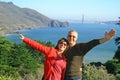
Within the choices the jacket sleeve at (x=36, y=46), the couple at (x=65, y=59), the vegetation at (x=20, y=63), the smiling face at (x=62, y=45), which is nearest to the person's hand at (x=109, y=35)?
the couple at (x=65, y=59)

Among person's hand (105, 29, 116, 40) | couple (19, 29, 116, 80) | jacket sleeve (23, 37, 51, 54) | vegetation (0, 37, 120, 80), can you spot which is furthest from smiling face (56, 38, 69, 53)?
vegetation (0, 37, 120, 80)

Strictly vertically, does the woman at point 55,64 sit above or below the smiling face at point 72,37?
below

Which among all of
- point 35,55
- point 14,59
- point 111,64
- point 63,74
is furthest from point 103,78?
point 35,55

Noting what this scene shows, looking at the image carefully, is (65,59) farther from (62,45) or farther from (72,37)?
(72,37)

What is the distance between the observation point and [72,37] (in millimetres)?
5215

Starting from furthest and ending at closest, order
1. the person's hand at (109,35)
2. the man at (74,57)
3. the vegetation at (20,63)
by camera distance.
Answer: the vegetation at (20,63) < the man at (74,57) < the person's hand at (109,35)

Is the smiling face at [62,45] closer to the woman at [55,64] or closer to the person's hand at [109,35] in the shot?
the woman at [55,64]

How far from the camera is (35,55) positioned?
52594 mm

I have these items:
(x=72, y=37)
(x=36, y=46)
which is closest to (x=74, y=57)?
(x=72, y=37)

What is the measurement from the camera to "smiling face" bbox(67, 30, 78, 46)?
520 centimetres

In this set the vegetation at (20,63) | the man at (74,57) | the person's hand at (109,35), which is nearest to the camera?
the person's hand at (109,35)

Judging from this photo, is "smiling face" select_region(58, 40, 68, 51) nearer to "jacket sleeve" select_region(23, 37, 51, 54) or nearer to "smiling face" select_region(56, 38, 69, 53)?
"smiling face" select_region(56, 38, 69, 53)

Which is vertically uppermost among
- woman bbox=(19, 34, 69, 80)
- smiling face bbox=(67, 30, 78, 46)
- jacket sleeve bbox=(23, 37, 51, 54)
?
smiling face bbox=(67, 30, 78, 46)

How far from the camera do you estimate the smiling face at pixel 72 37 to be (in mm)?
5195
